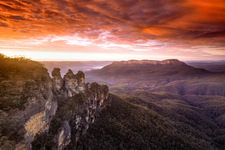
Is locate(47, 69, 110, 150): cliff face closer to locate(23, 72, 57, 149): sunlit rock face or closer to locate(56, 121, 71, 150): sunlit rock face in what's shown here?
locate(56, 121, 71, 150): sunlit rock face

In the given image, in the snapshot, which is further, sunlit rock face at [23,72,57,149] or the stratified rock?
the stratified rock

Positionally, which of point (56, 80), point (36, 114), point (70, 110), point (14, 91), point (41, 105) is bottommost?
point (70, 110)

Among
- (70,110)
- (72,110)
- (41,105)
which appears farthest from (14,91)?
(72,110)

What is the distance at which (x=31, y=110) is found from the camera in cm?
1820

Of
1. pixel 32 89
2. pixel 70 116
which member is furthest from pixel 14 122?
pixel 70 116

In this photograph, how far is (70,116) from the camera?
1278 inches

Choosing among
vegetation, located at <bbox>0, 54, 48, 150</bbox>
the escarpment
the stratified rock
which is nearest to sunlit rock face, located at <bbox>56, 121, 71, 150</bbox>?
the escarpment

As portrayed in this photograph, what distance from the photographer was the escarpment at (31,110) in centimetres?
1441

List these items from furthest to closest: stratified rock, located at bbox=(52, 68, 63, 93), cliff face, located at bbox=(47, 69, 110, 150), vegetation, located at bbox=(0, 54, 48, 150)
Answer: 1. stratified rock, located at bbox=(52, 68, 63, 93)
2. cliff face, located at bbox=(47, 69, 110, 150)
3. vegetation, located at bbox=(0, 54, 48, 150)

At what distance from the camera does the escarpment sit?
14.4 metres

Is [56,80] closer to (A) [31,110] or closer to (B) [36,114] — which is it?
(B) [36,114]

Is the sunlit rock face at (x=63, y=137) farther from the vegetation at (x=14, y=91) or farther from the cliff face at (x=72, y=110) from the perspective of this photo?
the vegetation at (x=14, y=91)

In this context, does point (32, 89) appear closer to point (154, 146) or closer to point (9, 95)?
point (9, 95)

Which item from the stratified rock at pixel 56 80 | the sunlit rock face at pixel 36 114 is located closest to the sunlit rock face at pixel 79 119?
the sunlit rock face at pixel 36 114
